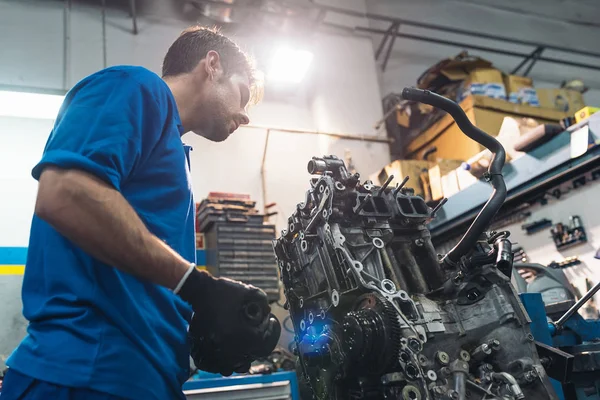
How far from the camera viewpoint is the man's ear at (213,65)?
1.56 m

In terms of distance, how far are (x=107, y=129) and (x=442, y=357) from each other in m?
1.18

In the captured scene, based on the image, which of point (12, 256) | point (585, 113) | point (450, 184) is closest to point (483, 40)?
point (450, 184)

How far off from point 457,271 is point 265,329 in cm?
96

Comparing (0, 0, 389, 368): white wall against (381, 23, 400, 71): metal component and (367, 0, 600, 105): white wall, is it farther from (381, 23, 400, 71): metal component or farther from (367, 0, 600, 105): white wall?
(367, 0, 600, 105): white wall

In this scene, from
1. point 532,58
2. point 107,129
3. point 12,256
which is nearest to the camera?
point 107,129

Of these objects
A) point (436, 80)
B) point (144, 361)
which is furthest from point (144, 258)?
point (436, 80)

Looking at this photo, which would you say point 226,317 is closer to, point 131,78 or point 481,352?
point 131,78

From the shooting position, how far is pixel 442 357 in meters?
1.46

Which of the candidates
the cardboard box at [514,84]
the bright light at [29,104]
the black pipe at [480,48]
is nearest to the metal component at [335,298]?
the bright light at [29,104]

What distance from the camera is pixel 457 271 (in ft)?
5.85

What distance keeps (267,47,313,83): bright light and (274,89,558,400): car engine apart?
3.83 metres

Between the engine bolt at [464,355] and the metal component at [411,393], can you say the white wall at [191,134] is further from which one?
the metal component at [411,393]

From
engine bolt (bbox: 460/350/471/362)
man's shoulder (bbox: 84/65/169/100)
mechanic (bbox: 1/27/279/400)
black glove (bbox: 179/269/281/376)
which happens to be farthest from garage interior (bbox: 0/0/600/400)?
man's shoulder (bbox: 84/65/169/100)

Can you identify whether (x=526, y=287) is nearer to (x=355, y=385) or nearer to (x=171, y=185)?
(x=355, y=385)
